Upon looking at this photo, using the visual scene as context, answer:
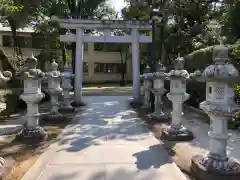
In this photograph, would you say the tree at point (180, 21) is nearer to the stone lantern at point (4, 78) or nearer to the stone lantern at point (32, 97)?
the stone lantern at point (32, 97)

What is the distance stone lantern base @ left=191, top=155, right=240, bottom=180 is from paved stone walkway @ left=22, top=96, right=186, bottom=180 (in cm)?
26

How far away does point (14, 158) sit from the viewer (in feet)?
15.6

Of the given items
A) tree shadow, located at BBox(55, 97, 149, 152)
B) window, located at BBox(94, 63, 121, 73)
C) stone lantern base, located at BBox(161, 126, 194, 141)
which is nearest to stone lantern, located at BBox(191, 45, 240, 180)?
stone lantern base, located at BBox(161, 126, 194, 141)

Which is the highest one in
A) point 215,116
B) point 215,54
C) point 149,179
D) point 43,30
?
point 43,30

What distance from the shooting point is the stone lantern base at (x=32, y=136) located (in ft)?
19.0

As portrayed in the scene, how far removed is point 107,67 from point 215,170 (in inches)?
1101

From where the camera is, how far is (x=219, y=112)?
3818 mm

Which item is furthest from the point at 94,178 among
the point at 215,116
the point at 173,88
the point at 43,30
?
the point at 43,30

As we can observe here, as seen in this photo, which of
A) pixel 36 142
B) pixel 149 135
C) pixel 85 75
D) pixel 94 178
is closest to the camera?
pixel 94 178

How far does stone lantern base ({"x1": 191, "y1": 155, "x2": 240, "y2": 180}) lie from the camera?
3.68 metres

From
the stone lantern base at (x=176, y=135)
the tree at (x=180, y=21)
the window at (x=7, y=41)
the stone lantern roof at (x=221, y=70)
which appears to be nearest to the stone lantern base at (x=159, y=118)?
the stone lantern base at (x=176, y=135)

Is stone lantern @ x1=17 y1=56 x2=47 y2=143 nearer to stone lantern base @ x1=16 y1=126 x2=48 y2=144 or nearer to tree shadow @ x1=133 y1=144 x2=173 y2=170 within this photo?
stone lantern base @ x1=16 y1=126 x2=48 y2=144

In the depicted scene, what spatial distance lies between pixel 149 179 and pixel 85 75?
27209 millimetres

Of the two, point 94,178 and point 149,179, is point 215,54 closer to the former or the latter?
point 149,179
